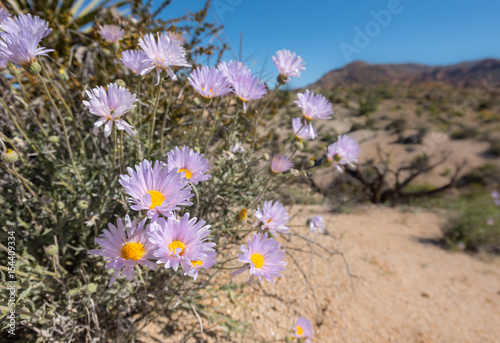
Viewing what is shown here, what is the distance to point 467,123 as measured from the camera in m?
17.5

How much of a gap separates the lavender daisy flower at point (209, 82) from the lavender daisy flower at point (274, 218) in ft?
1.86

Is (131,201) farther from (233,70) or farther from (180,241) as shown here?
(233,70)

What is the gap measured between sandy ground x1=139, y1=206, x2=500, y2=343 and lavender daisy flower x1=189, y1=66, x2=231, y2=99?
3.62 feet

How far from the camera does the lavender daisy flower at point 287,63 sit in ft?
4.73

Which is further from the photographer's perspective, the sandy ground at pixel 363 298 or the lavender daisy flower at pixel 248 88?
the sandy ground at pixel 363 298

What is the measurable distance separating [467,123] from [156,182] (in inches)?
870

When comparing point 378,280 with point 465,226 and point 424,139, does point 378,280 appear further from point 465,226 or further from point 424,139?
point 424,139

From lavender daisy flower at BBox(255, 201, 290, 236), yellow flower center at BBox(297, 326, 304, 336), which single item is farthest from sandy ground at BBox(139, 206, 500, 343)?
lavender daisy flower at BBox(255, 201, 290, 236)

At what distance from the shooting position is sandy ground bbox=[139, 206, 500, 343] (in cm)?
191

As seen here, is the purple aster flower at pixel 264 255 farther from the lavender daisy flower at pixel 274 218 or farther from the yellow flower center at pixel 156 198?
the yellow flower center at pixel 156 198

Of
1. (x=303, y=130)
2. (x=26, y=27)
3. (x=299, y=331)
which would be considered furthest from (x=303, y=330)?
(x=26, y=27)

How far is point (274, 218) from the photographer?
129 centimetres

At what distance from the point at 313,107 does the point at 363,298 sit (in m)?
1.99

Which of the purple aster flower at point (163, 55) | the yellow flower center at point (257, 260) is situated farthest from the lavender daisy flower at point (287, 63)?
the yellow flower center at point (257, 260)
